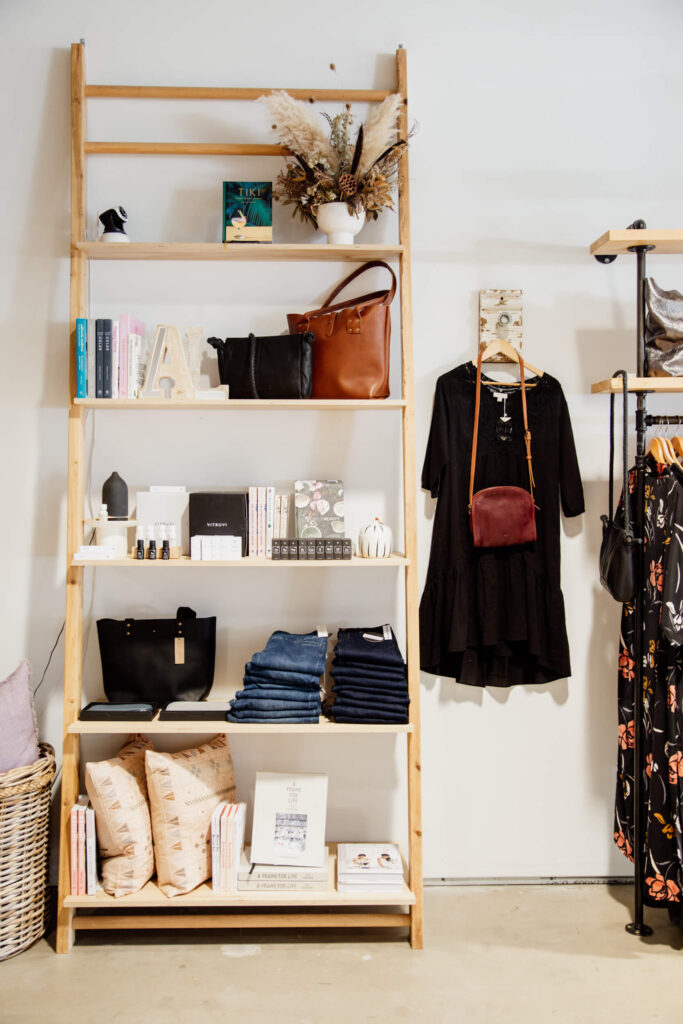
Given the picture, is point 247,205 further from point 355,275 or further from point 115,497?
point 115,497

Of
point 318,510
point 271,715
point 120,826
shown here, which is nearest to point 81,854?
point 120,826

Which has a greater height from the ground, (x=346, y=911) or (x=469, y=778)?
(x=469, y=778)

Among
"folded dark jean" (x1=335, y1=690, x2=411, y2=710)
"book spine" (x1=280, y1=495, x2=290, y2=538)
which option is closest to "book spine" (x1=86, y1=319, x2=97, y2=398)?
"book spine" (x1=280, y1=495, x2=290, y2=538)

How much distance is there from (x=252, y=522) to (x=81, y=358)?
729mm

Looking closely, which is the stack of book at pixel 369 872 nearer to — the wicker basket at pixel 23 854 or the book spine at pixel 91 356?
the wicker basket at pixel 23 854

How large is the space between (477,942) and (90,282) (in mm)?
2473

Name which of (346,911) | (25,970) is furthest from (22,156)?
(346,911)

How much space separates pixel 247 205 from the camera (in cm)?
251

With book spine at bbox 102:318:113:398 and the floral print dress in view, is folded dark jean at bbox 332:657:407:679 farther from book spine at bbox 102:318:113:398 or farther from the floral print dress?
book spine at bbox 102:318:113:398

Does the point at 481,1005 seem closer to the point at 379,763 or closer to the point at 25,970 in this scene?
the point at 379,763

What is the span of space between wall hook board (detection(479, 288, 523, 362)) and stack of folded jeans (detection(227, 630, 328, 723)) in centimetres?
124

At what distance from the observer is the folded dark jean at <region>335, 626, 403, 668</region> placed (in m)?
2.38

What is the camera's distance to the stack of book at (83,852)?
2.38 m

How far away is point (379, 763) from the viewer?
8.88 ft
